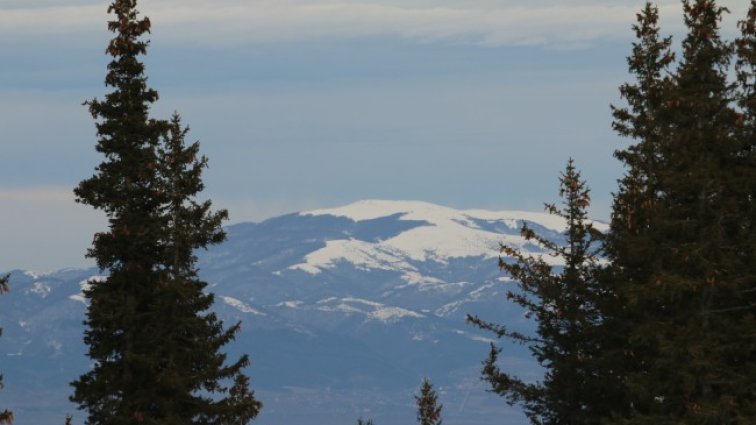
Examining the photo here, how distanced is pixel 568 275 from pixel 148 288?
12.1 metres

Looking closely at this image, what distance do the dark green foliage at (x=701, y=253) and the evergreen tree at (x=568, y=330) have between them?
7.51 m

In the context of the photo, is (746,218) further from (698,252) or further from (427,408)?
(427,408)

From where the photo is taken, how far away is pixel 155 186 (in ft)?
125

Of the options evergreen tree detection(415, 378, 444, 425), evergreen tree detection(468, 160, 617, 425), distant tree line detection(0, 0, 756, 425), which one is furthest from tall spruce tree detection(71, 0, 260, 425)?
evergreen tree detection(415, 378, 444, 425)

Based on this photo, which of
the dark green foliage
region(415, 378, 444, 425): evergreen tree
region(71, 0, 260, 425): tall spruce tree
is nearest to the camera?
the dark green foliage

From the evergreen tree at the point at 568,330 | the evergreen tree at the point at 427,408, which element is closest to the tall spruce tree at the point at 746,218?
the evergreen tree at the point at 568,330

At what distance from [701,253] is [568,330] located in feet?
44.0

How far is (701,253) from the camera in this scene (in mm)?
29688

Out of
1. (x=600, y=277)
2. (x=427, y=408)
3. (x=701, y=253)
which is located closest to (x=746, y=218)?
(x=701, y=253)

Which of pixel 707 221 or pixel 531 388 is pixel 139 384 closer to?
pixel 531 388

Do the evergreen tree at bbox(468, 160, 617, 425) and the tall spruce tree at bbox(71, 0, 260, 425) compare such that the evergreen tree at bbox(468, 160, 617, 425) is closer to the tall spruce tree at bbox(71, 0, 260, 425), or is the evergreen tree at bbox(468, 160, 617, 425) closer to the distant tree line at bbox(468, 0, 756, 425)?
the distant tree line at bbox(468, 0, 756, 425)

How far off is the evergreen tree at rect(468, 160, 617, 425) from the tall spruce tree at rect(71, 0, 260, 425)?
853 cm

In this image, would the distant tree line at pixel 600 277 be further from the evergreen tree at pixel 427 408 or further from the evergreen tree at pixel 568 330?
the evergreen tree at pixel 427 408

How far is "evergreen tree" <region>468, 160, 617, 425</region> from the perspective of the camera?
4081 centimetres
